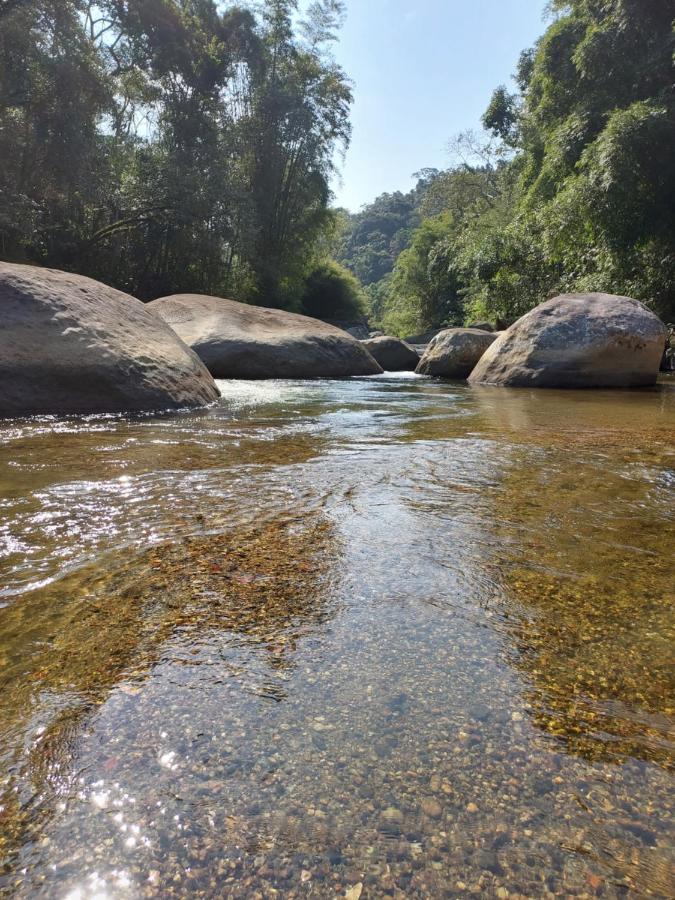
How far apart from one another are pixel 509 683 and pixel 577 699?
113 millimetres

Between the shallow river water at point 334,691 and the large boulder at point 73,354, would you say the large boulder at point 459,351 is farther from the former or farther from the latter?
the shallow river water at point 334,691

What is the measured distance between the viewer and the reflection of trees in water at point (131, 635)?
83 cm

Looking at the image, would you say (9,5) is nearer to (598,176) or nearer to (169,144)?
(169,144)

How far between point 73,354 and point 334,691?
3898 millimetres

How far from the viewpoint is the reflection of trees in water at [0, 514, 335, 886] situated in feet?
2.72

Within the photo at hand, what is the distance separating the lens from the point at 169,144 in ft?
54.3

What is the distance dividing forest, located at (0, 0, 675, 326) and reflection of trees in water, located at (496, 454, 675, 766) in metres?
10.1

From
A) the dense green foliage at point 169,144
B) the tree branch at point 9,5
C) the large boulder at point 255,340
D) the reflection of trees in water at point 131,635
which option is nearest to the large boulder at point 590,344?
the large boulder at point 255,340

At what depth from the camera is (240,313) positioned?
890cm

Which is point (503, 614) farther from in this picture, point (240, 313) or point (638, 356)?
point (240, 313)

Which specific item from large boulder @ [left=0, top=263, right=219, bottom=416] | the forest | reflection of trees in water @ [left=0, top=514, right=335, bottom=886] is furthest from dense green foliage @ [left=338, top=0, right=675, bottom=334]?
reflection of trees in water @ [left=0, top=514, right=335, bottom=886]

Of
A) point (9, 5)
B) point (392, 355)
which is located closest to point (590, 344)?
point (392, 355)

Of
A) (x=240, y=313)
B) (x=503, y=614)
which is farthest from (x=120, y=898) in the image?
(x=240, y=313)

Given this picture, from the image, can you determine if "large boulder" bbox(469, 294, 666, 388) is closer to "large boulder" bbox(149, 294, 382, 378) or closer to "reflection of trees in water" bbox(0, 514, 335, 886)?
"large boulder" bbox(149, 294, 382, 378)
